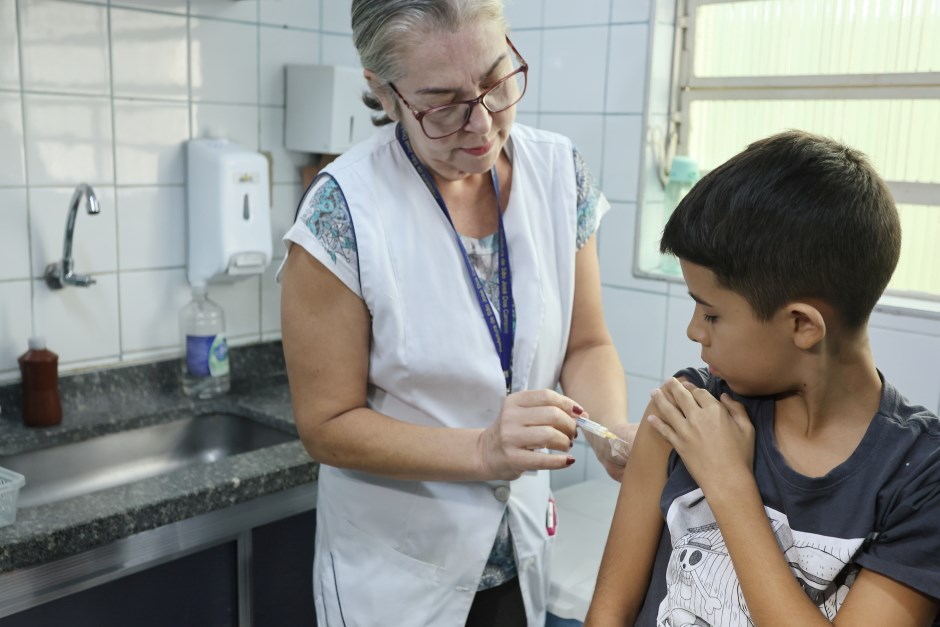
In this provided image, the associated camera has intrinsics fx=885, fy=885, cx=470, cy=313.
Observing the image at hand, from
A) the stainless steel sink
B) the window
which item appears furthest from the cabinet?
the window

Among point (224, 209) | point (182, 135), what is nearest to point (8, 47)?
point (182, 135)

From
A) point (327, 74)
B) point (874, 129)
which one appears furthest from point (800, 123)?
point (327, 74)

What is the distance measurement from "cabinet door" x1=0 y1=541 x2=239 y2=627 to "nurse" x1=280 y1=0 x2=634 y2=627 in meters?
0.50

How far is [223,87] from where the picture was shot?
2.32m

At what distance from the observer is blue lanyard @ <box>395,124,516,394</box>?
133 centimetres

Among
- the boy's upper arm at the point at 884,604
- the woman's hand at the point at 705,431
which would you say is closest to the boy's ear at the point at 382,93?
the woman's hand at the point at 705,431

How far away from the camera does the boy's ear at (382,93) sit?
1.28 meters

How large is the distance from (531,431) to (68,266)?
1359 mm

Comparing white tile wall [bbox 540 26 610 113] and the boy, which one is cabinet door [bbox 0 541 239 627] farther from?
white tile wall [bbox 540 26 610 113]

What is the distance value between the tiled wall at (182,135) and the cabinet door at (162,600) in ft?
2.06

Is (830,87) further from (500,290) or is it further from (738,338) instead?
(738,338)

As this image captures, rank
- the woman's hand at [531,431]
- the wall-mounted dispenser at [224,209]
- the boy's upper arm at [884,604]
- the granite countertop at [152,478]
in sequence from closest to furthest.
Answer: the boy's upper arm at [884,604] < the woman's hand at [531,431] < the granite countertop at [152,478] < the wall-mounted dispenser at [224,209]

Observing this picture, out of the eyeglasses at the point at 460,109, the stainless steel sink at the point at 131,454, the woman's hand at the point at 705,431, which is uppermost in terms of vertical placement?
the eyeglasses at the point at 460,109

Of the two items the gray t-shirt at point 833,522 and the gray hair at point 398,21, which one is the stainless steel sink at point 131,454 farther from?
the gray t-shirt at point 833,522
